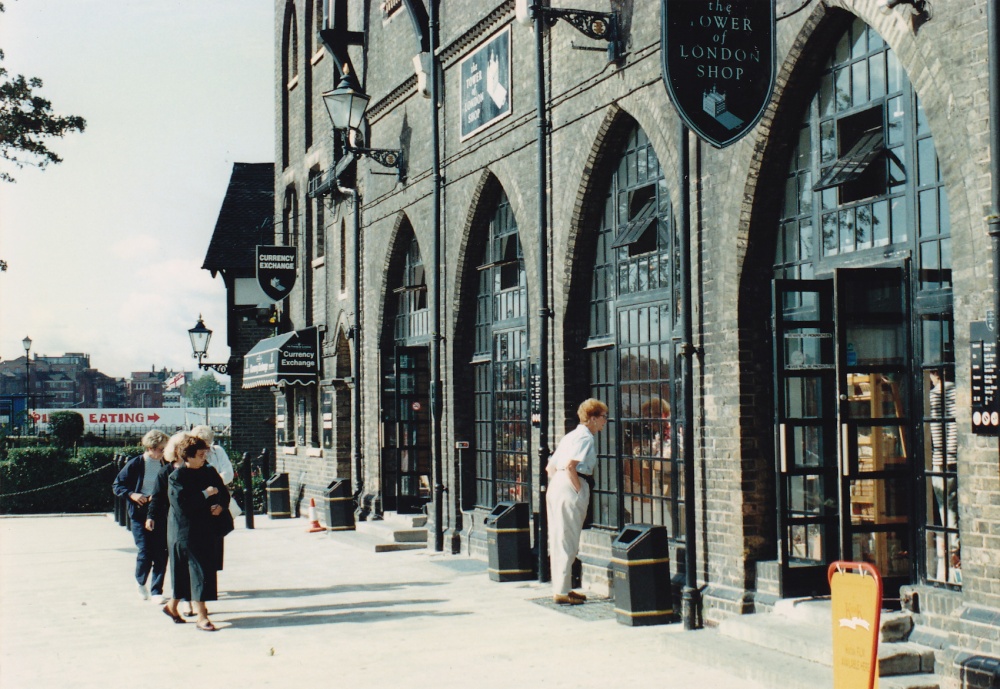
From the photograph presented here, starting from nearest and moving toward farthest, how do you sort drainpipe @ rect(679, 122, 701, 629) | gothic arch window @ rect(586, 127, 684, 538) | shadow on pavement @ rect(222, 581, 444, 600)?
drainpipe @ rect(679, 122, 701, 629) → gothic arch window @ rect(586, 127, 684, 538) → shadow on pavement @ rect(222, 581, 444, 600)

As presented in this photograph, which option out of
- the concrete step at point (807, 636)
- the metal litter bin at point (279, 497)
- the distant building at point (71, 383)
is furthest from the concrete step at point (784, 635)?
the distant building at point (71, 383)

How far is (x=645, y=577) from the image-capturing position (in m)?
10.7

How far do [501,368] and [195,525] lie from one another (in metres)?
5.96

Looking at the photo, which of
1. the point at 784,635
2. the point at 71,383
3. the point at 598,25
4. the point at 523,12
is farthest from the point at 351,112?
the point at 71,383

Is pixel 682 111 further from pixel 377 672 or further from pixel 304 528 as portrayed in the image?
pixel 304 528

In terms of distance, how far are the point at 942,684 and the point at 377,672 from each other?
12.7ft

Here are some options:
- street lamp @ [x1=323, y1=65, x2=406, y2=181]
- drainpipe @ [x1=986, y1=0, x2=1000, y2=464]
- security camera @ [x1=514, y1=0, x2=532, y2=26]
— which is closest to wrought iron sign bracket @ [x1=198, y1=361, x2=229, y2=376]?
street lamp @ [x1=323, y1=65, x2=406, y2=181]

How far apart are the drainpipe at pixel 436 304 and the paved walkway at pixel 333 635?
1.04m

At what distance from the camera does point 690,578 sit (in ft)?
34.1

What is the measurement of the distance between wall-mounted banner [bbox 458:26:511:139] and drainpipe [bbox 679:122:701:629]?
4.73 meters

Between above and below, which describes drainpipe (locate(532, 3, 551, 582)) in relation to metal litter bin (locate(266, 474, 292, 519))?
above

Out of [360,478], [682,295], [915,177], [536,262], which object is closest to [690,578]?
[682,295]

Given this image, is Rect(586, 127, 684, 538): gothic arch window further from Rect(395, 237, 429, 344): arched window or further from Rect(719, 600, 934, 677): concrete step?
Rect(395, 237, 429, 344): arched window

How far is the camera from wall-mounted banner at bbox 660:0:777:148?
32.0 ft
